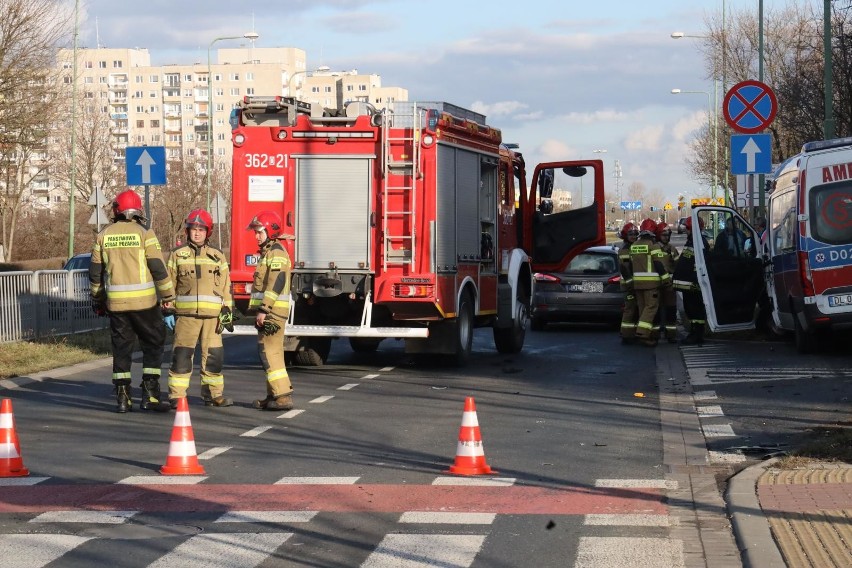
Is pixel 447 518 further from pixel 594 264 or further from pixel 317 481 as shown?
pixel 594 264

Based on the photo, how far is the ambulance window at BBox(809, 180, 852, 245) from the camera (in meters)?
16.3

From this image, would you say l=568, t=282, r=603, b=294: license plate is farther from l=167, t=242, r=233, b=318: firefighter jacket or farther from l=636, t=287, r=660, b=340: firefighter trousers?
l=167, t=242, r=233, b=318: firefighter jacket

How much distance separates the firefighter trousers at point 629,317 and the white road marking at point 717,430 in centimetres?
903

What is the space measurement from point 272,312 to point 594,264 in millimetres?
11522

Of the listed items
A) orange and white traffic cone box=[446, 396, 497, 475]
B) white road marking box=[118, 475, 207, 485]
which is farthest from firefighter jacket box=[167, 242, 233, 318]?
orange and white traffic cone box=[446, 396, 497, 475]

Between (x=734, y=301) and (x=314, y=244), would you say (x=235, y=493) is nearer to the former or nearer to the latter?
(x=314, y=244)

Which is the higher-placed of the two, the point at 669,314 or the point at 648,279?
the point at 648,279

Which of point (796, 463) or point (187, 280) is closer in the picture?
point (796, 463)

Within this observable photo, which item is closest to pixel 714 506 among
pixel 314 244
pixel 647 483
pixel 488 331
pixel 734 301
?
pixel 647 483

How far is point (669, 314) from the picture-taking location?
20.9 meters

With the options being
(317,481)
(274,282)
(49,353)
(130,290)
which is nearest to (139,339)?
(130,290)

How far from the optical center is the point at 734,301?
61.1 feet

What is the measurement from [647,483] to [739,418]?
3.44 metres

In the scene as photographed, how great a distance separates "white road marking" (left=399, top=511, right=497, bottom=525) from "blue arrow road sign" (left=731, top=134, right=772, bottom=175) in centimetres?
1210
